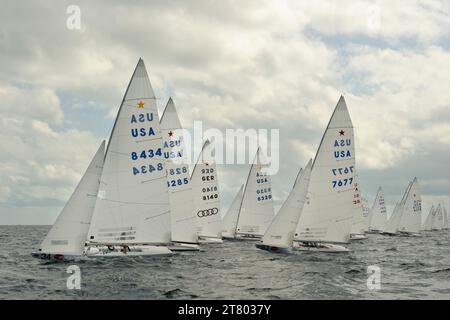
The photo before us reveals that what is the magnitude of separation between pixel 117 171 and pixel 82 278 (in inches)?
328

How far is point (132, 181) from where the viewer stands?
104 feet

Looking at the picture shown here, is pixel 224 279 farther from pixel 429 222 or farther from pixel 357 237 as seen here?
pixel 429 222

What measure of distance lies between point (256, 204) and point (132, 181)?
29.5 metres

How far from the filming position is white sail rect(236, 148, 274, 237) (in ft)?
194

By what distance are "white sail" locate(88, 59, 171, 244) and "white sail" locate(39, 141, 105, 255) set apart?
48.0 inches

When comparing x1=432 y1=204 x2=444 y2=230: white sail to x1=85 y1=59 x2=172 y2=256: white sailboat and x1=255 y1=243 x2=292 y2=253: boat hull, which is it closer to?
x1=255 y1=243 x2=292 y2=253: boat hull

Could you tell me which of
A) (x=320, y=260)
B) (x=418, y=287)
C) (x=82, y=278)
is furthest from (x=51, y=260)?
(x=418, y=287)

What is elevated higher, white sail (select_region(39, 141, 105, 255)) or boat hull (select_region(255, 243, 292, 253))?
white sail (select_region(39, 141, 105, 255))

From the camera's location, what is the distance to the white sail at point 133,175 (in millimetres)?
31031

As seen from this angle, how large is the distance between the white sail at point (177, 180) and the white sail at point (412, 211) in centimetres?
5457

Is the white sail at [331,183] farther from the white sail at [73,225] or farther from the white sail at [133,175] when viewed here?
the white sail at [73,225]

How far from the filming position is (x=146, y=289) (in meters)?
22.5

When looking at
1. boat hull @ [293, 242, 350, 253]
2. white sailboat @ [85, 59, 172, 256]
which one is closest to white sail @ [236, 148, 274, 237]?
boat hull @ [293, 242, 350, 253]
